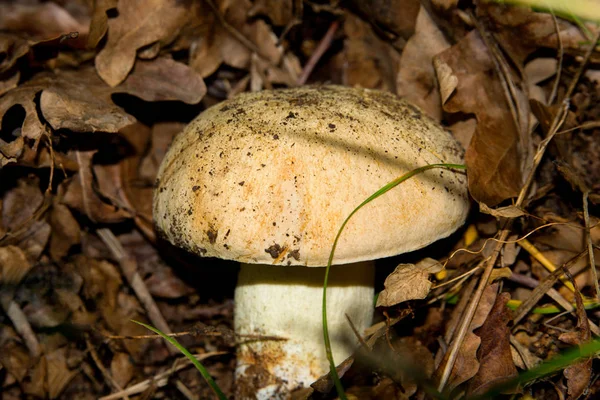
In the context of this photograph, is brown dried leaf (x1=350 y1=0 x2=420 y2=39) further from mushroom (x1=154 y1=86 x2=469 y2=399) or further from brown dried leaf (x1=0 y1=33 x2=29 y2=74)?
brown dried leaf (x1=0 y1=33 x2=29 y2=74)

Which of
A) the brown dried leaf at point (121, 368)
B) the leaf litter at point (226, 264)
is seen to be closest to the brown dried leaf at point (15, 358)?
the leaf litter at point (226, 264)

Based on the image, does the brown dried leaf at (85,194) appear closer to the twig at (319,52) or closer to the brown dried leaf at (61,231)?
the brown dried leaf at (61,231)

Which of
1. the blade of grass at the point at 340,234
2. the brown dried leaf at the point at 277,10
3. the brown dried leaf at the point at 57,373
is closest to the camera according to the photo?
the blade of grass at the point at 340,234

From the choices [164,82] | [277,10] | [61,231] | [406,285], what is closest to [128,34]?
[164,82]

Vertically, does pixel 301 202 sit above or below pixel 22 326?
above

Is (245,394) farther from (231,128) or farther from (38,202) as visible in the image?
(38,202)

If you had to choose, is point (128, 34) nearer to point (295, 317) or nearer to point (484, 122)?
point (295, 317)
